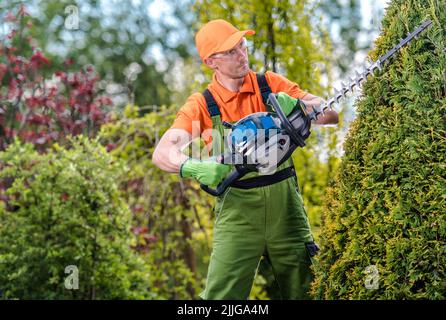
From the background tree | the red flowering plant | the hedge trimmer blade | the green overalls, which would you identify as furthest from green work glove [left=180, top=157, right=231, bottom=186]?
the background tree

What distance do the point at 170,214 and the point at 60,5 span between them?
9454 mm

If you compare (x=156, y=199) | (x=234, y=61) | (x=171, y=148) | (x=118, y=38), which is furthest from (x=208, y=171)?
(x=118, y=38)

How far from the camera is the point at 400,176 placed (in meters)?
2.41

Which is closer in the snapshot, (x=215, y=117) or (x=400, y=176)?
(x=400, y=176)

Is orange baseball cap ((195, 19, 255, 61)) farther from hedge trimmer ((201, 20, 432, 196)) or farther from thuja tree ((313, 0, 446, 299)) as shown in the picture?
thuja tree ((313, 0, 446, 299))

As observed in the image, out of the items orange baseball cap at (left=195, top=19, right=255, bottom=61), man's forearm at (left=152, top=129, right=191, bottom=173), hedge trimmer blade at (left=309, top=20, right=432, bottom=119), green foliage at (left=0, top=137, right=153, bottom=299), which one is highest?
orange baseball cap at (left=195, top=19, right=255, bottom=61)

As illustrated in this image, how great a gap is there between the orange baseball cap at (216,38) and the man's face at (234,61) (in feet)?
0.13

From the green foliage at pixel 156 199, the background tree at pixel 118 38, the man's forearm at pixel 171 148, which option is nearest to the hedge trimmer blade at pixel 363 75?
the man's forearm at pixel 171 148

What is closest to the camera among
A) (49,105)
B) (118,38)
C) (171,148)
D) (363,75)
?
(363,75)

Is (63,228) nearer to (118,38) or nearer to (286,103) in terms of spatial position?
(286,103)

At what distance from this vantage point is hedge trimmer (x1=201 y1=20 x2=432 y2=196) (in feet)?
8.44

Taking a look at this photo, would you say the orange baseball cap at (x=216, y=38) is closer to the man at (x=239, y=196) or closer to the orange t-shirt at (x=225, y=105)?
the man at (x=239, y=196)

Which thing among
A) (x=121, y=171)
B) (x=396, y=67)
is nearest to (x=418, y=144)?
(x=396, y=67)

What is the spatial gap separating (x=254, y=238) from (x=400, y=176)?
0.79 meters
